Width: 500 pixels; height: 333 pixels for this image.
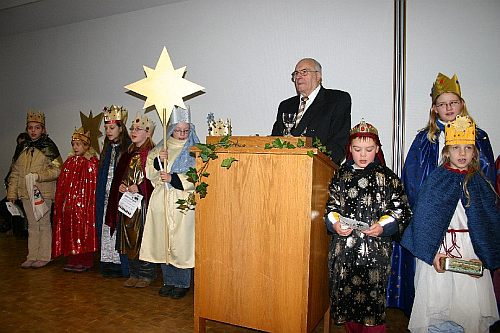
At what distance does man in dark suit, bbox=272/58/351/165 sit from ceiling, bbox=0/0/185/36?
2476 millimetres

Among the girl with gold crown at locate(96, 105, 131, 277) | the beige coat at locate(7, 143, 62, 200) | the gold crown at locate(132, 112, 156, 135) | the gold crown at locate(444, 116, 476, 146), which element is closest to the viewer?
the gold crown at locate(444, 116, 476, 146)

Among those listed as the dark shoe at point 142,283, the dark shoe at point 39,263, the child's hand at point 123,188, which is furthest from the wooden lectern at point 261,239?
the dark shoe at point 39,263

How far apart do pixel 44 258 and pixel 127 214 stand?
1.38 metres

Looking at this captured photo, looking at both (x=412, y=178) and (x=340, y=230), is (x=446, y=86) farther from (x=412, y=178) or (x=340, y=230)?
(x=340, y=230)

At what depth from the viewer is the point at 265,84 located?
4.05 metres

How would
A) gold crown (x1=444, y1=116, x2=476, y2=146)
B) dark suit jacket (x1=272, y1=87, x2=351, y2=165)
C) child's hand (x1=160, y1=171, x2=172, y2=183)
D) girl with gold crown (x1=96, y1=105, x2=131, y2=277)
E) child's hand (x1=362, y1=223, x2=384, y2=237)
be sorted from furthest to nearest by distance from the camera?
girl with gold crown (x1=96, y1=105, x2=131, y2=277)
child's hand (x1=160, y1=171, x2=172, y2=183)
dark suit jacket (x1=272, y1=87, x2=351, y2=165)
gold crown (x1=444, y1=116, x2=476, y2=146)
child's hand (x1=362, y1=223, x2=384, y2=237)

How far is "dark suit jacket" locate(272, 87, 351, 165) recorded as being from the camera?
9.09 feet

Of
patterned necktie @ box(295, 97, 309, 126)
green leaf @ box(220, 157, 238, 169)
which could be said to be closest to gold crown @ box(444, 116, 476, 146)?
patterned necktie @ box(295, 97, 309, 126)

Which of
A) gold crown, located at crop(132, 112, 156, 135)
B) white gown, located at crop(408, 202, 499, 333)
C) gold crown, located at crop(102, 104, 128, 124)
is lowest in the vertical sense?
white gown, located at crop(408, 202, 499, 333)

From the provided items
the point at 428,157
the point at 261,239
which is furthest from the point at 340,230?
the point at 428,157

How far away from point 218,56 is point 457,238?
309 cm

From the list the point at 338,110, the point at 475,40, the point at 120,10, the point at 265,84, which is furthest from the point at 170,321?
the point at 120,10

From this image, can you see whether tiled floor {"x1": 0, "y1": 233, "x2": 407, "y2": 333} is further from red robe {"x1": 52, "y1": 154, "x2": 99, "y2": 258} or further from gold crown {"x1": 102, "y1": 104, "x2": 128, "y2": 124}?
gold crown {"x1": 102, "y1": 104, "x2": 128, "y2": 124}

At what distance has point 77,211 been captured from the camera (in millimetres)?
3932
